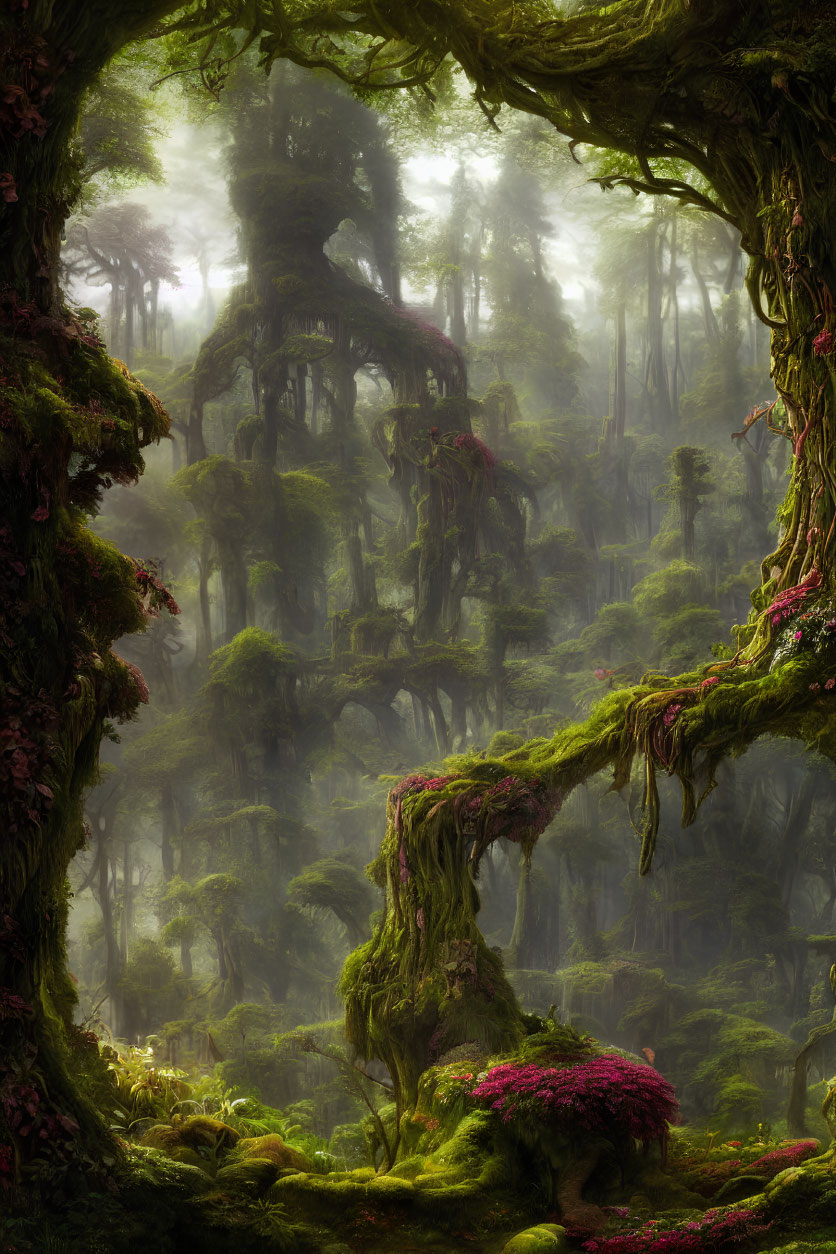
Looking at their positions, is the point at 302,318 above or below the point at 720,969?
above

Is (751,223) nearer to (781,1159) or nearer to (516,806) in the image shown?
(516,806)

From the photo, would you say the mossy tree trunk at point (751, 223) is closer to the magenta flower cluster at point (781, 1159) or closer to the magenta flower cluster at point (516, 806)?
the magenta flower cluster at point (516, 806)

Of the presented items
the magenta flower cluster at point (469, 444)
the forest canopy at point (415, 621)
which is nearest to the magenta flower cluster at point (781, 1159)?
the forest canopy at point (415, 621)

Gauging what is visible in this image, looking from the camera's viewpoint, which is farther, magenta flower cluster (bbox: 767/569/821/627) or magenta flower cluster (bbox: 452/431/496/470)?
magenta flower cluster (bbox: 452/431/496/470)

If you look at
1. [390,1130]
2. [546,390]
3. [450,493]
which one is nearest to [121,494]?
[450,493]

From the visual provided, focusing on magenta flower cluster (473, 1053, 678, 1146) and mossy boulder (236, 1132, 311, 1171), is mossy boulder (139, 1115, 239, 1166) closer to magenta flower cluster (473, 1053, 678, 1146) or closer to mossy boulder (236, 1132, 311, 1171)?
mossy boulder (236, 1132, 311, 1171)

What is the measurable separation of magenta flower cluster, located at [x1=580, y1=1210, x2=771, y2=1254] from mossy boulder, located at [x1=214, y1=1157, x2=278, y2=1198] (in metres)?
1.77

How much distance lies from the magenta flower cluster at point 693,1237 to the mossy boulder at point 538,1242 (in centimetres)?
16

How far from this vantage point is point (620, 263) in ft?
111

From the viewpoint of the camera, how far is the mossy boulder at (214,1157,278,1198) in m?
5.56

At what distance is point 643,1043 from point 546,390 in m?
22.1

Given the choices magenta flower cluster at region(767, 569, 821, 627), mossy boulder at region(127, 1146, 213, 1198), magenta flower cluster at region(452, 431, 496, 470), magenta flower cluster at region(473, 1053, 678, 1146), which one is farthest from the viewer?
magenta flower cluster at region(452, 431, 496, 470)

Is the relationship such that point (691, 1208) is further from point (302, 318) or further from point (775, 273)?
point (302, 318)

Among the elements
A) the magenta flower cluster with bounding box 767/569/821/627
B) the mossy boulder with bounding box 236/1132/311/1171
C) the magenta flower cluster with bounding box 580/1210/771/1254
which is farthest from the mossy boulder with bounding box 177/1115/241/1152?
the magenta flower cluster with bounding box 767/569/821/627
